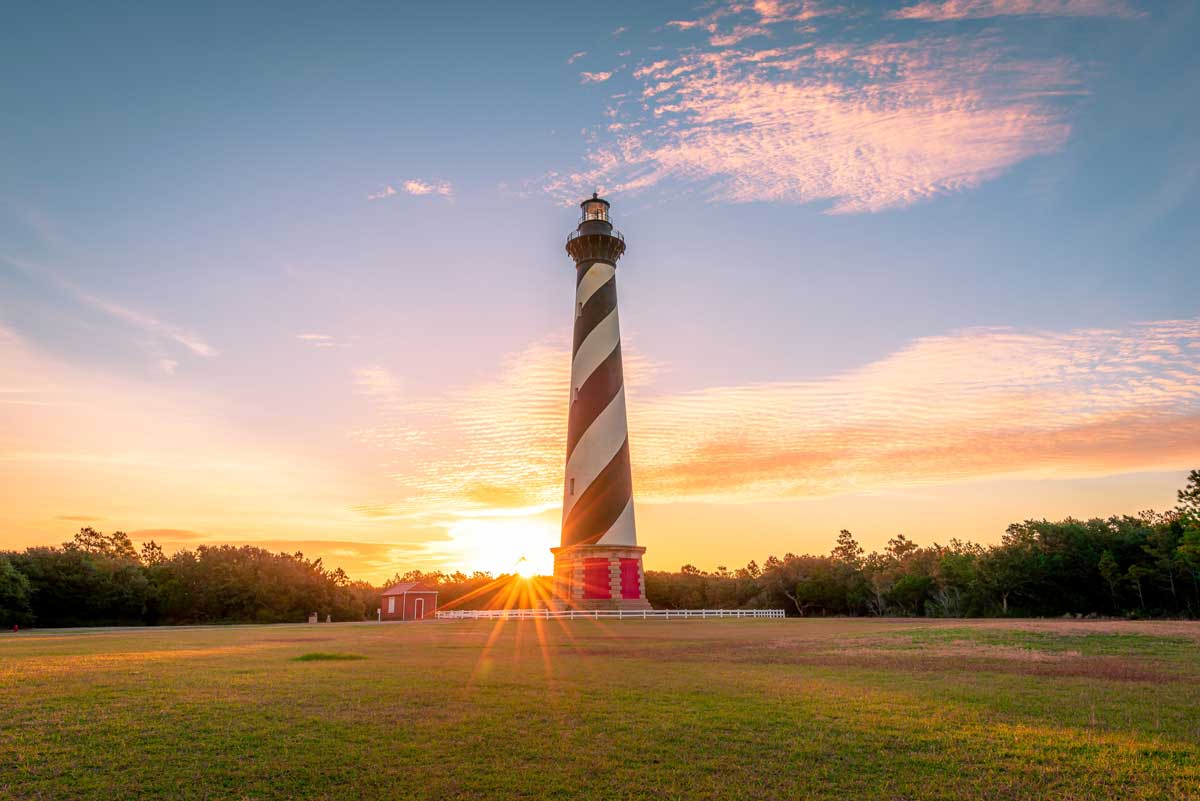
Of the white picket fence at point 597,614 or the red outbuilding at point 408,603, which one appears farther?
the red outbuilding at point 408,603

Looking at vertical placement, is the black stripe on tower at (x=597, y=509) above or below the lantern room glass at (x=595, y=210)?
below

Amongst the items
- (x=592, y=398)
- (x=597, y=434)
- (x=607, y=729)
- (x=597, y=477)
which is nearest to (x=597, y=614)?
(x=597, y=477)

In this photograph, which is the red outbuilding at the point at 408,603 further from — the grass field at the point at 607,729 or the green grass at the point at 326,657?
the grass field at the point at 607,729

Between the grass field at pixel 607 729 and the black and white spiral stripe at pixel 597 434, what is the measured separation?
2438 centimetres

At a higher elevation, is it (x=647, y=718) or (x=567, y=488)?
(x=567, y=488)

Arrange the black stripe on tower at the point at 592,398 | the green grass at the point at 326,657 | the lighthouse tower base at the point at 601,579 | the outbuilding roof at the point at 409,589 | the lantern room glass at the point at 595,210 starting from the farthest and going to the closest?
the outbuilding roof at the point at 409,589 < the lantern room glass at the point at 595,210 < the black stripe on tower at the point at 592,398 < the lighthouse tower base at the point at 601,579 < the green grass at the point at 326,657

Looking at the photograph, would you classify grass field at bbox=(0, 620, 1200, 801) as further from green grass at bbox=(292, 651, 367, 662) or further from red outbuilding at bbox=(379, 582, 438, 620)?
red outbuilding at bbox=(379, 582, 438, 620)

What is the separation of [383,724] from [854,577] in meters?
53.9

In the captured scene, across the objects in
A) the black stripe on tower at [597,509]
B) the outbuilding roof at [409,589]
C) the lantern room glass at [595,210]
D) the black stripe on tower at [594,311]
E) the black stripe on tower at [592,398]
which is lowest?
the outbuilding roof at [409,589]

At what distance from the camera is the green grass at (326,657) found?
16.6m

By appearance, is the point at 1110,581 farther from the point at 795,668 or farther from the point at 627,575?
the point at 795,668

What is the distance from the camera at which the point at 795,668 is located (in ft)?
48.4

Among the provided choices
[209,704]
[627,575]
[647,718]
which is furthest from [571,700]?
[627,575]

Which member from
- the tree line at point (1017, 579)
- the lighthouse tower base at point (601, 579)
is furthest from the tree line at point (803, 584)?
the lighthouse tower base at point (601, 579)
